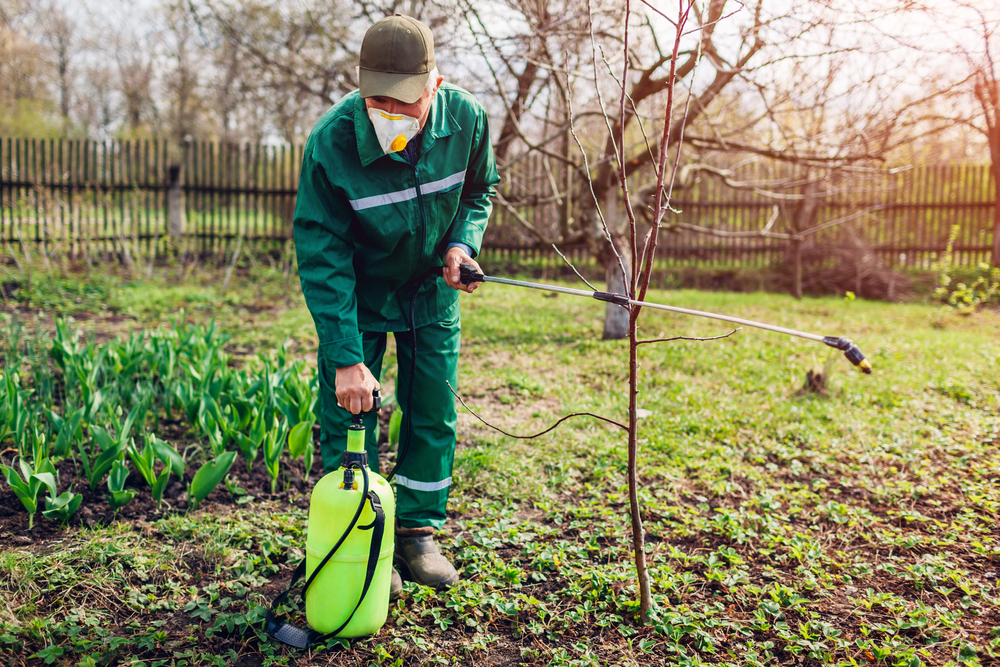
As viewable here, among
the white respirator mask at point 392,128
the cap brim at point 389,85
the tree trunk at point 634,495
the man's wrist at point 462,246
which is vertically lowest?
the tree trunk at point 634,495

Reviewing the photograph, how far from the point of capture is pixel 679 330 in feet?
20.5

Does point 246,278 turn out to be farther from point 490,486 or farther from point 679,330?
point 490,486

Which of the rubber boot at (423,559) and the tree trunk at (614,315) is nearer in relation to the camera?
the rubber boot at (423,559)

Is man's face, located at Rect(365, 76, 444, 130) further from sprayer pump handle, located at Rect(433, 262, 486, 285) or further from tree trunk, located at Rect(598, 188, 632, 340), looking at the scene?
tree trunk, located at Rect(598, 188, 632, 340)

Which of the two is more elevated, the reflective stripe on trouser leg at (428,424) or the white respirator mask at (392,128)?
the white respirator mask at (392,128)

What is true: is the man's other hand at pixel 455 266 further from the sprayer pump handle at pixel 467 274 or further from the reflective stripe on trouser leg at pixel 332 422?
the reflective stripe on trouser leg at pixel 332 422

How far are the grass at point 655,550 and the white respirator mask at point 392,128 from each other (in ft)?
4.49

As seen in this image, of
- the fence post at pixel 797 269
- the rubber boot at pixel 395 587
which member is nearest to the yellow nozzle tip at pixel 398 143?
the rubber boot at pixel 395 587

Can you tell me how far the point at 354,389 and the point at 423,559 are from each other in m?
0.69

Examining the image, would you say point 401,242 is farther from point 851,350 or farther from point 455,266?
point 851,350

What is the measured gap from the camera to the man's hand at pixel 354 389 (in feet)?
6.01

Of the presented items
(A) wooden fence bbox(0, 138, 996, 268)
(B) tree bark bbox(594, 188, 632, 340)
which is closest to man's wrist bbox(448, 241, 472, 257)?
(B) tree bark bbox(594, 188, 632, 340)

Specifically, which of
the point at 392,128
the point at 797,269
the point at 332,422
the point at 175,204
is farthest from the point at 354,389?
the point at 175,204

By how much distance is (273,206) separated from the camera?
33.1ft
